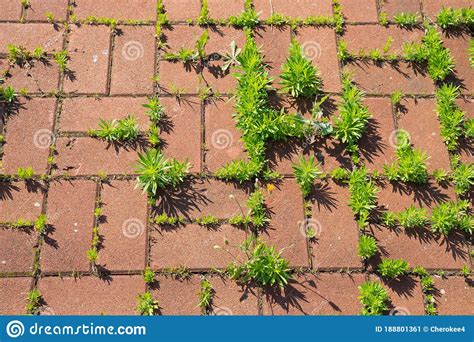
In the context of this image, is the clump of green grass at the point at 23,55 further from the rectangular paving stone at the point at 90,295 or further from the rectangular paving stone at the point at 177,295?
the rectangular paving stone at the point at 177,295

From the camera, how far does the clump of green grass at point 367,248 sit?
432 cm

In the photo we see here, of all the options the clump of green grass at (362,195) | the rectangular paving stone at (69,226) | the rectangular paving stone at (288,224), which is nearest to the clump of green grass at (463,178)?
the clump of green grass at (362,195)

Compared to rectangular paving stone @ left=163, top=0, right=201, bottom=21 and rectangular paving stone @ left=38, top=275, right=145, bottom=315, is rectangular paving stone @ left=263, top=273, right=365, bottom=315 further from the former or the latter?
rectangular paving stone @ left=163, top=0, right=201, bottom=21

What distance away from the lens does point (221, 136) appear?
4.70 m

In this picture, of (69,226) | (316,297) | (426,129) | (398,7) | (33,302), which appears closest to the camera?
(33,302)

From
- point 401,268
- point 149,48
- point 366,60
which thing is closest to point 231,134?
point 149,48

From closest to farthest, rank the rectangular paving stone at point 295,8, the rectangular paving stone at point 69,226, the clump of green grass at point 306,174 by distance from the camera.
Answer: the rectangular paving stone at point 69,226, the clump of green grass at point 306,174, the rectangular paving stone at point 295,8

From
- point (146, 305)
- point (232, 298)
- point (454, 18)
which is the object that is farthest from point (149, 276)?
point (454, 18)

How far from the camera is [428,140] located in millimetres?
4777

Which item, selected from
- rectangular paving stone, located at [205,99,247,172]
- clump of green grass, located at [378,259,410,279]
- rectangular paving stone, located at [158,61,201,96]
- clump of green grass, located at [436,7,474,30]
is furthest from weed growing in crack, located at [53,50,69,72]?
clump of green grass, located at [436,7,474,30]

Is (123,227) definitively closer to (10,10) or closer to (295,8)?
(10,10)

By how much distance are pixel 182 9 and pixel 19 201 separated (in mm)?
2286

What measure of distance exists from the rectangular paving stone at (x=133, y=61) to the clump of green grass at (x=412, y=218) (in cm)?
240

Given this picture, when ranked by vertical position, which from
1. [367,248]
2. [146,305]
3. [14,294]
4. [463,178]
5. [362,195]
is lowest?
[146,305]
